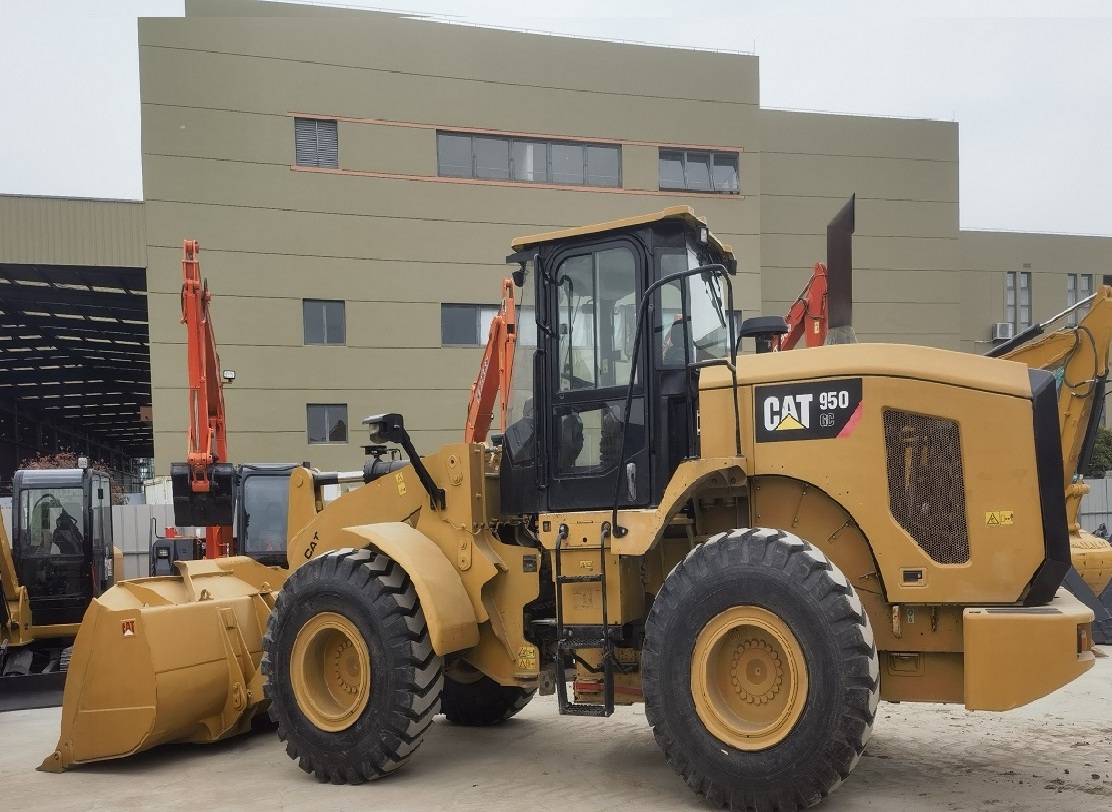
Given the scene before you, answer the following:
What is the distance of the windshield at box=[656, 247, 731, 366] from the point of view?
19.7 feet

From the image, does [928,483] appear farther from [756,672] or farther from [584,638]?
[584,638]

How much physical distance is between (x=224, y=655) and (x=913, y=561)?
14.9ft

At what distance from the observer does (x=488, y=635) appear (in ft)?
21.6

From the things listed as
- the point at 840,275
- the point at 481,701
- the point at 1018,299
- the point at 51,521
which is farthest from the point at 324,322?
the point at 1018,299

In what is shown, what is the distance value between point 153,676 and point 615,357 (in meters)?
3.54

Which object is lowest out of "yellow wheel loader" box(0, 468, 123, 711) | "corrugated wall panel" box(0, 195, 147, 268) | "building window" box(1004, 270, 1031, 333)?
"yellow wheel loader" box(0, 468, 123, 711)

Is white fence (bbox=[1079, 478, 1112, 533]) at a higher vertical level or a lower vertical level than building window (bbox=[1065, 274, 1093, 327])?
lower

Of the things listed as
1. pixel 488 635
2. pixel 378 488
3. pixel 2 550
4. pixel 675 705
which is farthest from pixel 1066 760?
pixel 2 550

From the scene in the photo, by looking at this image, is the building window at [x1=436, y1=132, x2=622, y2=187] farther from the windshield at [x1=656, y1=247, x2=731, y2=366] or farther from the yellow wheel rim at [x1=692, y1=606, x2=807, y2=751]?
the yellow wheel rim at [x1=692, y1=606, x2=807, y2=751]

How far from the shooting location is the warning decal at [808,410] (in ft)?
17.6

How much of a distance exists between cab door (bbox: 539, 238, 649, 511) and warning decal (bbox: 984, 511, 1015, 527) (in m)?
1.81

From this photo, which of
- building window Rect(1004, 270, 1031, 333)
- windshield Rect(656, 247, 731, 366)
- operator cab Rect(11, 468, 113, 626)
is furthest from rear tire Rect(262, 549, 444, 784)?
building window Rect(1004, 270, 1031, 333)

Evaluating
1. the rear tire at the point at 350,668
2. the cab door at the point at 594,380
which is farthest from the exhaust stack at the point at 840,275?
the rear tire at the point at 350,668

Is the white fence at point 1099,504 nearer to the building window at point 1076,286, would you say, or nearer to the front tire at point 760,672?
the building window at point 1076,286
